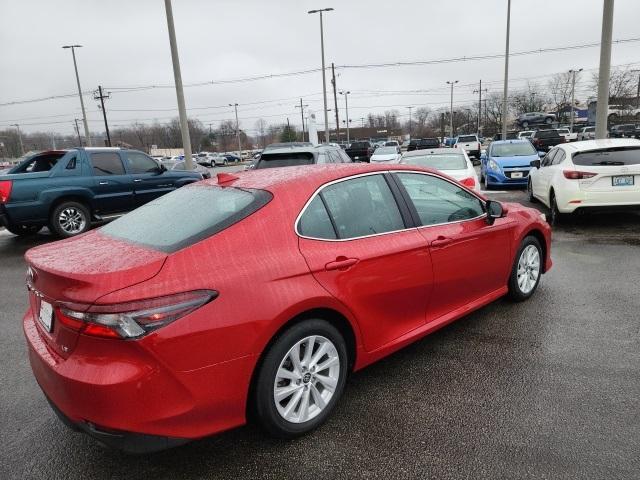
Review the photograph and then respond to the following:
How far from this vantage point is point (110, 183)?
9477mm

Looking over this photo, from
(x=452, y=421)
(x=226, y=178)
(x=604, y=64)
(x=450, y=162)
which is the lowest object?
(x=452, y=421)

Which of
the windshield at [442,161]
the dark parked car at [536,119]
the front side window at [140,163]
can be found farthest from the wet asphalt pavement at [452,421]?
the dark parked car at [536,119]

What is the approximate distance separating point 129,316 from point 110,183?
828 centimetres

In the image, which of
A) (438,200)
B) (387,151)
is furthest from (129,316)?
(387,151)

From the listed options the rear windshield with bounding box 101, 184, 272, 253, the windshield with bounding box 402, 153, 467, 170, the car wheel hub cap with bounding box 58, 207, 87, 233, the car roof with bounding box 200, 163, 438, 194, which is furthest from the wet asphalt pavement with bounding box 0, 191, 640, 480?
the windshield with bounding box 402, 153, 467, 170

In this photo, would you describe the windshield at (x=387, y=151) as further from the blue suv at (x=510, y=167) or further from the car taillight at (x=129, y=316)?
the car taillight at (x=129, y=316)

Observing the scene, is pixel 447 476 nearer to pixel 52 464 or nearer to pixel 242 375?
pixel 242 375

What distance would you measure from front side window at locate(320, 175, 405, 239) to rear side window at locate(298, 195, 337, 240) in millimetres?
48

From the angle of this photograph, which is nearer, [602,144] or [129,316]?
[129,316]

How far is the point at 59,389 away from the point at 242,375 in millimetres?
875

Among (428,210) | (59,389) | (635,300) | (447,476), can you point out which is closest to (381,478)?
(447,476)

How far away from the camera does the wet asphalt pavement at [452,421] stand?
2.46 m

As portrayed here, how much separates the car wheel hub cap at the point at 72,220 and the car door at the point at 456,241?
7.63 metres

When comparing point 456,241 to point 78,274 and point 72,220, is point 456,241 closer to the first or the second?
point 78,274
